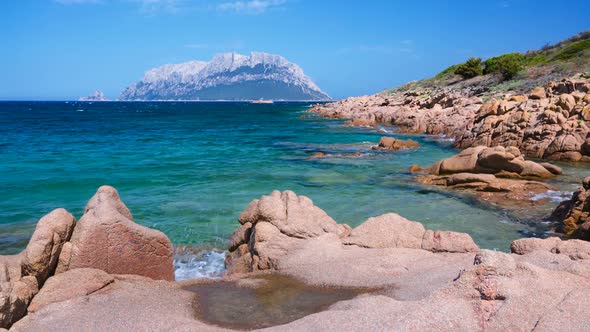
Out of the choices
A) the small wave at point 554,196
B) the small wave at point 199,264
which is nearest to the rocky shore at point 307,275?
the small wave at point 199,264

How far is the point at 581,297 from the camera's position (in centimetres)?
505

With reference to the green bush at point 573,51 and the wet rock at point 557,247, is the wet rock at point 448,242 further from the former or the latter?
the green bush at point 573,51

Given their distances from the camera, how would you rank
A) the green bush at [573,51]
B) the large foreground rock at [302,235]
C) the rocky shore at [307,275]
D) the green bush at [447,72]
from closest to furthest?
the rocky shore at [307,275] → the large foreground rock at [302,235] → the green bush at [573,51] → the green bush at [447,72]

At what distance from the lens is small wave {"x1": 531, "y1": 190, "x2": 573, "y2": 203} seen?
51.7 feet

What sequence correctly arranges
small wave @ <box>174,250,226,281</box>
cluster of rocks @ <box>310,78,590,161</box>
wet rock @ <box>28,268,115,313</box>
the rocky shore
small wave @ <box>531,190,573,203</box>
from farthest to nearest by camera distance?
cluster of rocks @ <box>310,78,590,161</box> → small wave @ <box>531,190,573,203</box> → small wave @ <box>174,250,226,281</box> → wet rock @ <box>28,268,115,313</box> → the rocky shore

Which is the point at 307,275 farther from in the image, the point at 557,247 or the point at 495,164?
the point at 495,164

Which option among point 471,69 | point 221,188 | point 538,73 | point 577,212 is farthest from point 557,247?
point 471,69

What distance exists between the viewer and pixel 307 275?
799 cm

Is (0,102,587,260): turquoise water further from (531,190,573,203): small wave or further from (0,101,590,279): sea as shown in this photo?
(531,190,573,203): small wave

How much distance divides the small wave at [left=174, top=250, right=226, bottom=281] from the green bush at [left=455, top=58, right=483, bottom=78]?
66718mm

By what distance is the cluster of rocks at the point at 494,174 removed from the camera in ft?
54.6

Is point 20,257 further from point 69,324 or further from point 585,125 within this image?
point 585,125

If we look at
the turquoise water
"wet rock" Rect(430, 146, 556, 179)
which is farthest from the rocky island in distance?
"wet rock" Rect(430, 146, 556, 179)

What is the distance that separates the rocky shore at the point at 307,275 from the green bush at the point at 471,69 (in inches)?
2621
